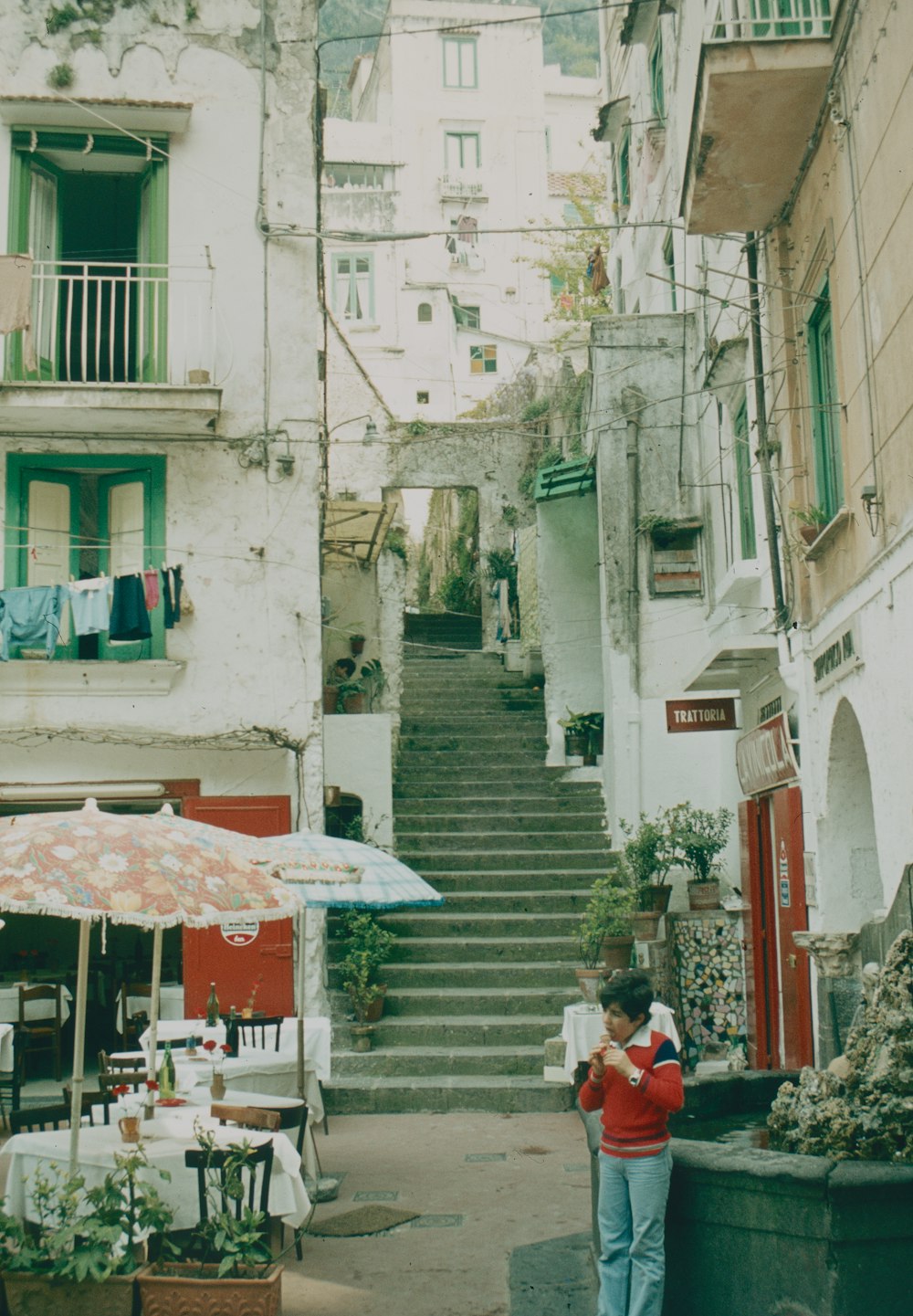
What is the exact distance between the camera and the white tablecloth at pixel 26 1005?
13383 mm

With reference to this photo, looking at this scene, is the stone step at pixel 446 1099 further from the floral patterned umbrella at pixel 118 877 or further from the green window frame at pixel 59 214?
the green window frame at pixel 59 214

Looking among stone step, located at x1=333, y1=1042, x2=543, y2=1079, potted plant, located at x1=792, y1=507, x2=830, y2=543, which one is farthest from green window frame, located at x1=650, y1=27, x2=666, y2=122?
stone step, located at x1=333, y1=1042, x2=543, y2=1079

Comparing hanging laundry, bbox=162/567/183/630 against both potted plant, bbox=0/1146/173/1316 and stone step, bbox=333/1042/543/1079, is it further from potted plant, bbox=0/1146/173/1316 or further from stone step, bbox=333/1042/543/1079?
potted plant, bbox=0/1146/173/1316

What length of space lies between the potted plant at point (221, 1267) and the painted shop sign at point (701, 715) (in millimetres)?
7632

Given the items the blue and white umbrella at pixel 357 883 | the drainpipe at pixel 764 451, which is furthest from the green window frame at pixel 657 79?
the blue and white umbrella at pixel 357 883

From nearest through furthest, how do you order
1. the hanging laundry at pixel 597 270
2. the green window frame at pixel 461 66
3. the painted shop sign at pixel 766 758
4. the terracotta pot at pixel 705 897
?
the painted shop sign at pixel 766 758
the terracotta pot at pixel 705 897
the hanging laundry at pixel 597 270
the green window frame at pixel 461 66

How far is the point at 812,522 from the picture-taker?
353 inches

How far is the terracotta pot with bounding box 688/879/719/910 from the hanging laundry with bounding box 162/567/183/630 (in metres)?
5.97

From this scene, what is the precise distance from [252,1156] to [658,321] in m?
12.8

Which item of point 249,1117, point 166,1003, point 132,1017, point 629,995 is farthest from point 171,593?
point 629,995

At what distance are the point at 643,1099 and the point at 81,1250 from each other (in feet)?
8.10

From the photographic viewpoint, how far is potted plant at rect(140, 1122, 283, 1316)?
222 inches

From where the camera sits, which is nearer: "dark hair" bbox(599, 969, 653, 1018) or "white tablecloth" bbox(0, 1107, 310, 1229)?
"dark hair" bbox(599, 969, 653, 1018)

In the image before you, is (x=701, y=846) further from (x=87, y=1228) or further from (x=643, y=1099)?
(x=87, y=1228)
